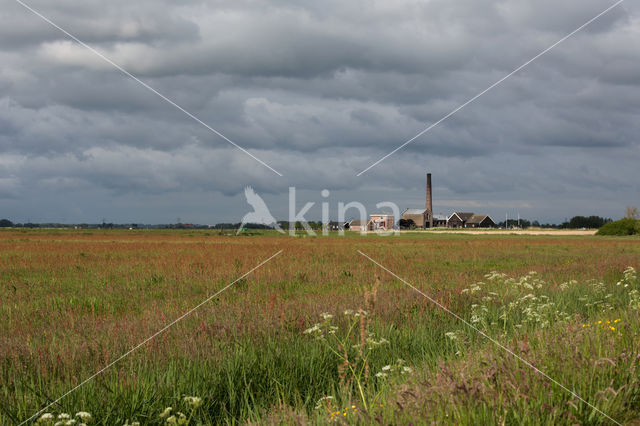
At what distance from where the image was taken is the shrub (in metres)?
81.8

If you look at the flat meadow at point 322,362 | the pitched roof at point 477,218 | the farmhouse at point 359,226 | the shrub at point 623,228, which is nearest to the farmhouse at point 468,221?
the pitched roof at point 477,218

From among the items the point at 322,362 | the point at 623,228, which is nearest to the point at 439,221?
the point at 623,228

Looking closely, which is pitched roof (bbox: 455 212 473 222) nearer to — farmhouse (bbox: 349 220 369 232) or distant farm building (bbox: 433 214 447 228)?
distant farm building (bbox: 433 214 447 228)

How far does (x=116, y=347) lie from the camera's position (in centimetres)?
666

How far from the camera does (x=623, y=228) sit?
270 ft

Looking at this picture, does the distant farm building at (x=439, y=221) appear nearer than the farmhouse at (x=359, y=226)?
No

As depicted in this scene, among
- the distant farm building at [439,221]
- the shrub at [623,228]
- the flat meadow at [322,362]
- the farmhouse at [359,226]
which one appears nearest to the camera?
the flat meadow at [322,362]

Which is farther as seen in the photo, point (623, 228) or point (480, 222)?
point (480, 222)

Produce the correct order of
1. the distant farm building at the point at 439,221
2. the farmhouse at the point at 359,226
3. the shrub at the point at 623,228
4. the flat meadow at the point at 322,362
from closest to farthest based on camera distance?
the flat meadow at the point at 322,362 < the farmhouse at the point at 359,226 < the shrub at the point at 623,228 < the distant farm building at the point at 439,221

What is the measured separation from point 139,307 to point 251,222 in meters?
4.47

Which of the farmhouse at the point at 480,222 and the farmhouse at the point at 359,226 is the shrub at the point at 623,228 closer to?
the farmhouse at the point at 359,226

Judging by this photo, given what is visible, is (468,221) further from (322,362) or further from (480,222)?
(322,362)

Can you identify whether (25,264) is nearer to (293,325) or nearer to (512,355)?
(293,325)

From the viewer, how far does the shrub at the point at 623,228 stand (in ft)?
268
